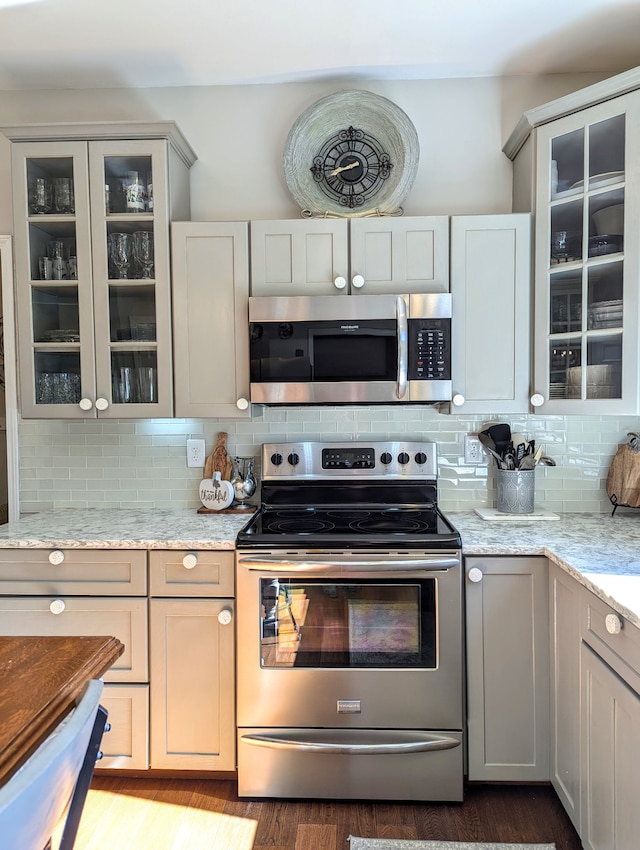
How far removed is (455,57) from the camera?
232 cm

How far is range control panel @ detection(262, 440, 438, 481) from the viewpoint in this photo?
244 centimetres

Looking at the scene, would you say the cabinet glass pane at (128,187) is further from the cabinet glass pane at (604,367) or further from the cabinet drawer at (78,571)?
the cabinet glass pane at (604,367)

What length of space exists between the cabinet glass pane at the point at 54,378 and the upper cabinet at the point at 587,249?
1850 millimetres

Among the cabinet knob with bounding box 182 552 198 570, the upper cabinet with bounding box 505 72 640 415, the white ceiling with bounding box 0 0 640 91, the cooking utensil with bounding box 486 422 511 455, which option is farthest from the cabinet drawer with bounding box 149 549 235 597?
the white ceiling with bounding box 0 0 640 91

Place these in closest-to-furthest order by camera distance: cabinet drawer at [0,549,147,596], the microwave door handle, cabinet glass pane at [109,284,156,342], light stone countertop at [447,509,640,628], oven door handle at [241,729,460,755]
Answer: light stone countertop at [447,509,640,628] < oven door handle at [241,729,460,755] < cabinet drawer at [0,549,147,596] < the microwave door handle < cabinet glass pane at [109,284,156,342]

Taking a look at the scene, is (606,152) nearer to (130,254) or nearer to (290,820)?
(130,254)

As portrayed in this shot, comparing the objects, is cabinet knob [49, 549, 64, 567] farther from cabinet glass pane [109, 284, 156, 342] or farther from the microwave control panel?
the microwave control panel

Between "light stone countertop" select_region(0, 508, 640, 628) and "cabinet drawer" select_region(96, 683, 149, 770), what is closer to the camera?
"light stone countertop" select_region(0, 508, 640, 628)

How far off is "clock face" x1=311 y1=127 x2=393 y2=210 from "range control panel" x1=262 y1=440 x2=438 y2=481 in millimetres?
1045

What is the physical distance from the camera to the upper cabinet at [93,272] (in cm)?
221

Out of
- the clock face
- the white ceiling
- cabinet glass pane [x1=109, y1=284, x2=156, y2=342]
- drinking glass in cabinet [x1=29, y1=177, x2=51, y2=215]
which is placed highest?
the white ceiling

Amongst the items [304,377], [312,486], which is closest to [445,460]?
[312,486]

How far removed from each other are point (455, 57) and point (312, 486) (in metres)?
1.90

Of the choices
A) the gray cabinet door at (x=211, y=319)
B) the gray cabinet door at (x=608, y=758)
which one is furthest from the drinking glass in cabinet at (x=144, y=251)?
the gray cabinet door at (x=608, y=758)
